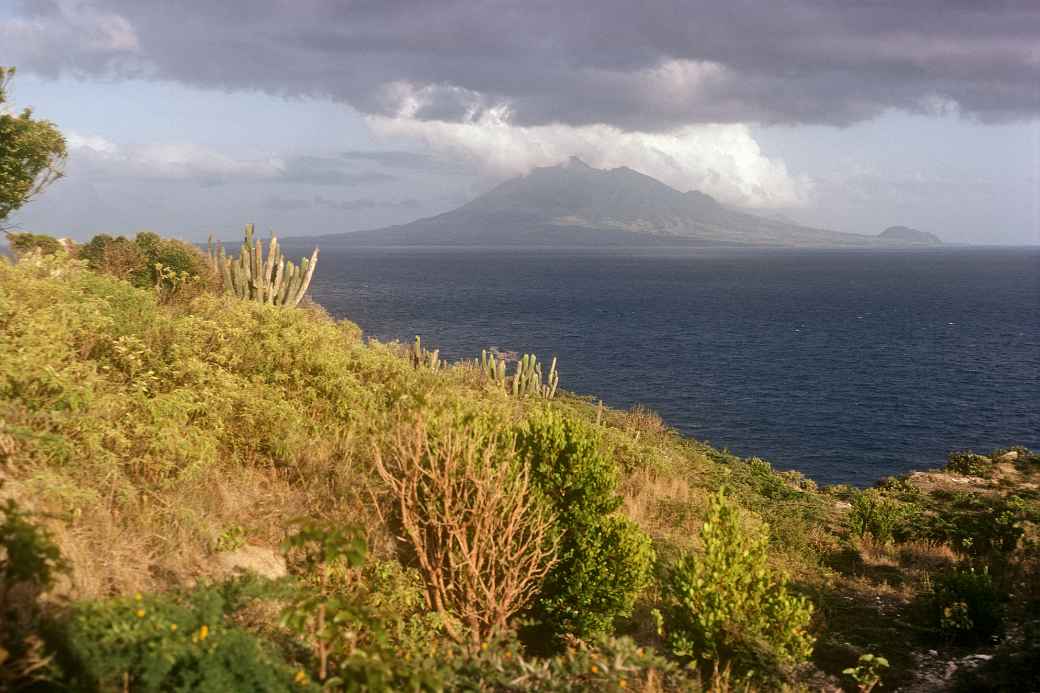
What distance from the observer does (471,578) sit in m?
8.02

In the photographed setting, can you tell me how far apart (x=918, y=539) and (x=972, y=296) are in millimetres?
125121

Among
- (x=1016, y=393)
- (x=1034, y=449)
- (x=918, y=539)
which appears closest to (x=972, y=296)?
(x=1016, y=393)

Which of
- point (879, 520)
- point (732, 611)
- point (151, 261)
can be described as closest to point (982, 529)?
point (879, 520)

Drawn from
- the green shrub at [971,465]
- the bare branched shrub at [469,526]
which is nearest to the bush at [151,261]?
the bare branched shrub at [469,526]

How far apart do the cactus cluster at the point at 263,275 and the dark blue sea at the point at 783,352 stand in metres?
25.3

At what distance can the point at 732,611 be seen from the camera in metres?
8.10

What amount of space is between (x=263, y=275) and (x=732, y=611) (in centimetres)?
1833

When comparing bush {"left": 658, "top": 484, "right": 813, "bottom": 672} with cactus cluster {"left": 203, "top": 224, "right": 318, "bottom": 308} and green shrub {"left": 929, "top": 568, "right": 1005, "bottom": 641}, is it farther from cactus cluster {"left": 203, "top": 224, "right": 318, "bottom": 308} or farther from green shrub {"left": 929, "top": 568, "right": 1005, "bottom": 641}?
cactus cluster {"left": 203, "top": 224, "right": 318, "bottom": 308}

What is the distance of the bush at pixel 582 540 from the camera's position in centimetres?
859

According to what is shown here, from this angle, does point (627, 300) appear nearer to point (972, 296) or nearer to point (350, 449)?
point (972, 296)

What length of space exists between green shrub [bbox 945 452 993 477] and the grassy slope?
14.7m

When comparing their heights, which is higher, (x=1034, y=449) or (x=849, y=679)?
(x=849, y=679)

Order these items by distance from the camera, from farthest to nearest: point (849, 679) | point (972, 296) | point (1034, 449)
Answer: point (972, 296), point (1034, 449), point (849, 679)

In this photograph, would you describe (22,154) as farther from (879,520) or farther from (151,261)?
(879,520)
